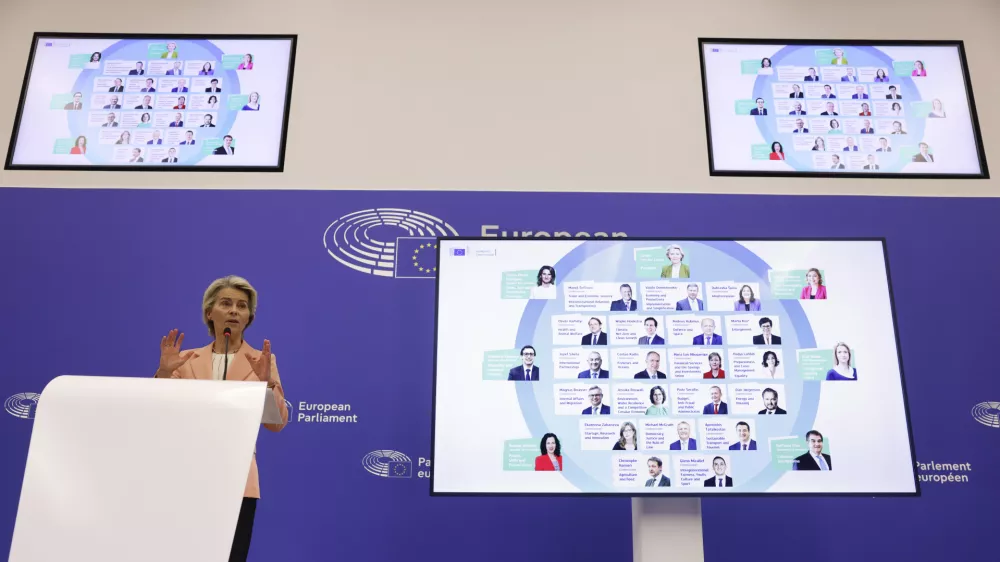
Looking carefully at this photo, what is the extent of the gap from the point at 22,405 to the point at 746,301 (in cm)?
300

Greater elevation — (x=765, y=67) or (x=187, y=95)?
(x=765, y=67)

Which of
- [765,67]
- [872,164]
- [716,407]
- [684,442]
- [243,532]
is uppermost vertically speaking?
[765,67]

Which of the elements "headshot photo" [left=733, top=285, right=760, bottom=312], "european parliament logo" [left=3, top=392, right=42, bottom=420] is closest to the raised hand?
"headshot photo" [left=733, top=285, right=760, bottom=312]

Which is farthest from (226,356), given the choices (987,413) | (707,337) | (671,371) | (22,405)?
(987,413)

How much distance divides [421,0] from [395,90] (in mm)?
576

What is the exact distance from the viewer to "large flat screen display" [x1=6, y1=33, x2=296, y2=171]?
3.40 meters

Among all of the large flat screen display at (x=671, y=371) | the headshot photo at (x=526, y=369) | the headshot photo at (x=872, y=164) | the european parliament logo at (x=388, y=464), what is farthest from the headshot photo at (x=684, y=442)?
the headshot photo at (x=872, y=164)

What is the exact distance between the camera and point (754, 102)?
355 centimetres

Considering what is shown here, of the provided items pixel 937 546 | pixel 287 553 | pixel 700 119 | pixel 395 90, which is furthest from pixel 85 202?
pixel 937 546

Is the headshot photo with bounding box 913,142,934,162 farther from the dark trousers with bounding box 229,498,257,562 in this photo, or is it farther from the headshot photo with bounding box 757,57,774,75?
the dark trousers with bounding box 229,498,257,562

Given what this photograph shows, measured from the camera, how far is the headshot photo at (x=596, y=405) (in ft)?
6.68

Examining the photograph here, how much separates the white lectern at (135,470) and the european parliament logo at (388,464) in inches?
69.8

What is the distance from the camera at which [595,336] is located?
2098mm

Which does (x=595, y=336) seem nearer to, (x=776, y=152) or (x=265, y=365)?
(x=265, y=365)
